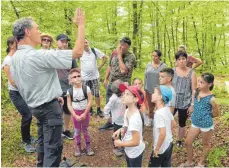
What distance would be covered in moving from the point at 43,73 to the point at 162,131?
161 cm

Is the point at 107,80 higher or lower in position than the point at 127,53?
lower

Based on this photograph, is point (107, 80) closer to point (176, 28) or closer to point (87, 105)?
point (87, 105)

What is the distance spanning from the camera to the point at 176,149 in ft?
16.7

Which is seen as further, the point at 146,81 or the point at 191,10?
Result: the point at 191,10

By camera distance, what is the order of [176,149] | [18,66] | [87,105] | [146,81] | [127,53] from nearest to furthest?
[18,66]
[87,105]
[176,149]
[127,53]
[146,81]

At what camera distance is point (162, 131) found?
3143 mm

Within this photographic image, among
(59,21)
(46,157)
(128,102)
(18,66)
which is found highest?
(59,21)

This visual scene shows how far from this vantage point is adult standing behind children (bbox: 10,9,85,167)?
270 cm

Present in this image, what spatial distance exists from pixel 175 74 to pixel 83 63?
250cm

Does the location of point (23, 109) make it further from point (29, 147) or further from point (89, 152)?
point (89, 152)

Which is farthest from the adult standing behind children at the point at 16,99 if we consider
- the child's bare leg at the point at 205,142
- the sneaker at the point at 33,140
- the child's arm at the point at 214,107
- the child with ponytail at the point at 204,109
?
the child's arm at the point at 214,107

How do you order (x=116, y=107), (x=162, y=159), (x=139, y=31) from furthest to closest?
(x=139, y=31) → (x=116, y=107) → (x=162, y=159)

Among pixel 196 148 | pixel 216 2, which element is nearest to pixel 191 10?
pixel 216 2

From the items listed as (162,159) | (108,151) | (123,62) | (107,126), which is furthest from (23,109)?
(162,159)
